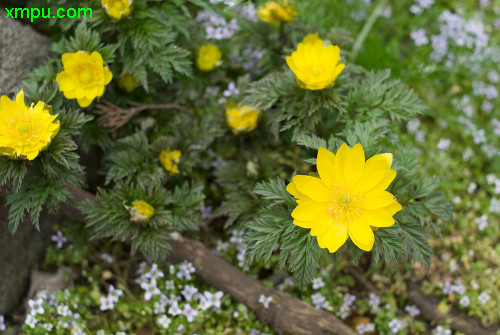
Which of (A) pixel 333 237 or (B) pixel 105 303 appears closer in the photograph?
(A) pixel 333 237

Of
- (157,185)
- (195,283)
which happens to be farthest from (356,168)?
(195,283)

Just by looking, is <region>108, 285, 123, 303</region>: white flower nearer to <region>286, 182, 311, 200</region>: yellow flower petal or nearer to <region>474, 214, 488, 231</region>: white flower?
<region>286, 182, 311, 200</region>: yellow flower petal

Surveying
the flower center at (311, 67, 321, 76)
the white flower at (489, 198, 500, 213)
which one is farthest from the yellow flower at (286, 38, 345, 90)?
the white flower at (489, 198, 500, 213)

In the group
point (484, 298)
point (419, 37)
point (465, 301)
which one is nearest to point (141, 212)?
point (465, 301)

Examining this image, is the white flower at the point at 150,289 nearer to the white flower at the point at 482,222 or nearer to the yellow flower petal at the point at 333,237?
the yellow flower petal at the point at 333,237

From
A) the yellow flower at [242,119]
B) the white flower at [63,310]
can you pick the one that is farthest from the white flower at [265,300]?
the white flower at [63,310]

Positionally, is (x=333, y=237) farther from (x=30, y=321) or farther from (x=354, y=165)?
(x=30, y=321)
